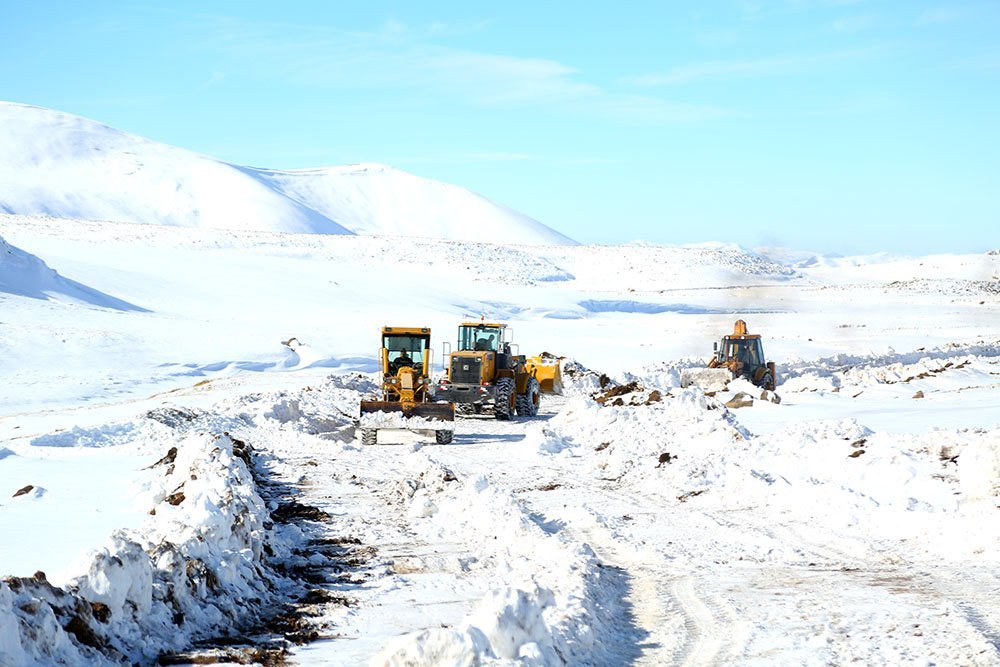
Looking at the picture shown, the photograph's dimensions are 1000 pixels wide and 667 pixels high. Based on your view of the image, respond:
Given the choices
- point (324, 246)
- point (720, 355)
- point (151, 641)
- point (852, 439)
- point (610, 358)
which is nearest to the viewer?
point (151, 641)

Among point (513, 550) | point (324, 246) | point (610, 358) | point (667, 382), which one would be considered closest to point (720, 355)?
point (667, 382)

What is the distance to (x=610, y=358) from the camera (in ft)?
132

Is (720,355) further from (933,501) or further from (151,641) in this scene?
(151,641)

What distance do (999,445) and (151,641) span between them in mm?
8400

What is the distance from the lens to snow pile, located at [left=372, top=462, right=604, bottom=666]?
5633 mm

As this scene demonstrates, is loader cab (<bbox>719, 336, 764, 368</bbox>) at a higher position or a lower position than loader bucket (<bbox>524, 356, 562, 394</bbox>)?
higher

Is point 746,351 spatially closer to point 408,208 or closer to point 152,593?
point 152,593

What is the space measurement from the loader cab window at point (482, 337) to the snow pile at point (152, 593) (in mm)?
13341

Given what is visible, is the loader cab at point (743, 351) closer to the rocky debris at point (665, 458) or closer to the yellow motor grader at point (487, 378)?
the yellow motor grader at point (487, 378)

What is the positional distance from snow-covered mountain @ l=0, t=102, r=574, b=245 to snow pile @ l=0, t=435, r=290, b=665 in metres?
134

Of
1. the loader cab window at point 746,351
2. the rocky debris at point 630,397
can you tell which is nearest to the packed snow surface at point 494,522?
the rocky debris at point 630,397

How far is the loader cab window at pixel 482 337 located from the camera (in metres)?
23.0

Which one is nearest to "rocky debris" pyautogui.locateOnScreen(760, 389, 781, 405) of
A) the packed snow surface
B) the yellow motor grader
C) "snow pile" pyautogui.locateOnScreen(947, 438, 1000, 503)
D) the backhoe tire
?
the packed snow surface

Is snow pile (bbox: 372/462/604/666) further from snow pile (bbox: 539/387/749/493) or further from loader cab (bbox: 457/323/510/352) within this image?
loader cab (bbox: 457/323/510/352)
